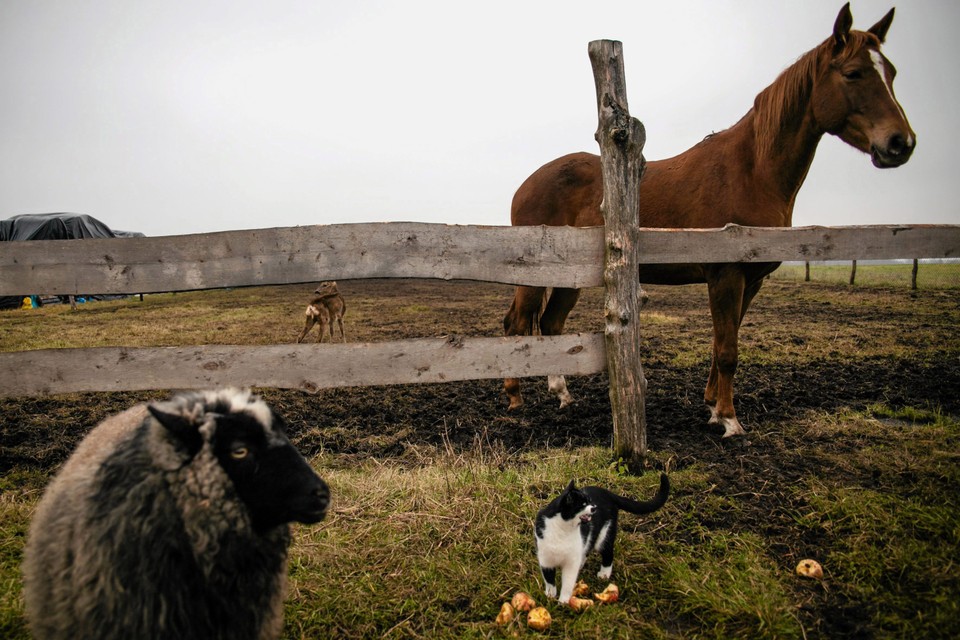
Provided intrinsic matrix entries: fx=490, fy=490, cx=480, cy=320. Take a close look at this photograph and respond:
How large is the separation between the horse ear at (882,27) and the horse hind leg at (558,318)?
3.89 m

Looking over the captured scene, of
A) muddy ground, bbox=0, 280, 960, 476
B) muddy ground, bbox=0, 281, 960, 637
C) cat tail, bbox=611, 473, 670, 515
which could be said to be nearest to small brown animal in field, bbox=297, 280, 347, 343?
muddy ground, bbox=0, 280, 960, 476

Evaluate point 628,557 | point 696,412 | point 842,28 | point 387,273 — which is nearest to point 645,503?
point 628,557

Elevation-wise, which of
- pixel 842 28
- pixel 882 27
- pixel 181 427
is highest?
pixel 882 27

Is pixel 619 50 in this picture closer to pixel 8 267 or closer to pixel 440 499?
pixel 440 499

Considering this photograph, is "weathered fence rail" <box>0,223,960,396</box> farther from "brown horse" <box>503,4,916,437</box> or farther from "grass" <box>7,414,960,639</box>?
"brown horse" <box>503,4,916,437</box>

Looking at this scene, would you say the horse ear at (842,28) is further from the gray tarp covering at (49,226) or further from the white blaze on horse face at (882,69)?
the gray tarp covering at (49,226)

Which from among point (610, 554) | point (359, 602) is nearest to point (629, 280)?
point (610, 554)

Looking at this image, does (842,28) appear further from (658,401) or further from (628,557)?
(628,557)

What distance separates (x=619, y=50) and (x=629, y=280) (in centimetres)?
181

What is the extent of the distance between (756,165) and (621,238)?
2.39 meters

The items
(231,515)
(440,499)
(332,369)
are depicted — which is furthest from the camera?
(332,369)

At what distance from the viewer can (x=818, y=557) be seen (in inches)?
110

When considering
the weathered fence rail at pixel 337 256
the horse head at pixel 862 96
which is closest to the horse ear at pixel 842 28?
the horse head at pixel 862 96

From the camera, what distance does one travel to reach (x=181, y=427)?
1.82 meters
